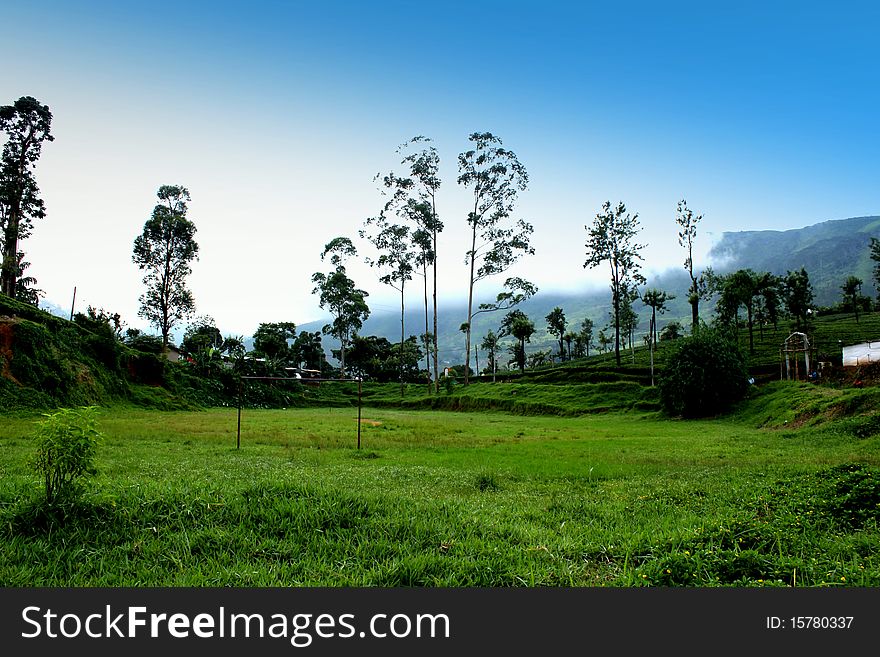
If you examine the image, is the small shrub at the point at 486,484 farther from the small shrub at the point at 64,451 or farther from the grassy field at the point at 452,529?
the small shrub at the point at 64,451

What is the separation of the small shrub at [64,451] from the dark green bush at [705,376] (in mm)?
32142

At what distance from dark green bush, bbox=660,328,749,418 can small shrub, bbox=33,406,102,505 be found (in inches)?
1265

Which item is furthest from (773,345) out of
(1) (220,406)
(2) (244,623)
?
(2) (244,623)

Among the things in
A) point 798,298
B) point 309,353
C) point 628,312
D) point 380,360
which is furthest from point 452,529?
point 628,312

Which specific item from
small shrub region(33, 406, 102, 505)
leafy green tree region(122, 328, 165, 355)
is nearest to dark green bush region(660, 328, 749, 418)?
small shrub region(33, 406, 102, 505)

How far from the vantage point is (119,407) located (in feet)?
101

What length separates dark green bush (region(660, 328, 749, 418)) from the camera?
30734 millimetres

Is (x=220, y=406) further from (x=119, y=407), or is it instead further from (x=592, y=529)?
(x=592, y=529)

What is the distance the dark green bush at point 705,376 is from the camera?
30.7 meters

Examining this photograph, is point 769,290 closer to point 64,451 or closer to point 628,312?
point 628,312

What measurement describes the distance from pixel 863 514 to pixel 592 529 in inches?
141

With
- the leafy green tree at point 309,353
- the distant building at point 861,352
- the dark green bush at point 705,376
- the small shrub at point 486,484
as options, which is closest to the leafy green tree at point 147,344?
the leafy green tree at point 309,353

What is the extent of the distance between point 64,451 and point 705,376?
3280 cm

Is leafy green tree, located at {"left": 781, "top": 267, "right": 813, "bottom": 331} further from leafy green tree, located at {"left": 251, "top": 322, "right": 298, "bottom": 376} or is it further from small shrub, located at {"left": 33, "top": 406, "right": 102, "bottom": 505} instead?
small shrub, located at {"left": 33, "top": 406, "right": 102, "bottom": 505}
